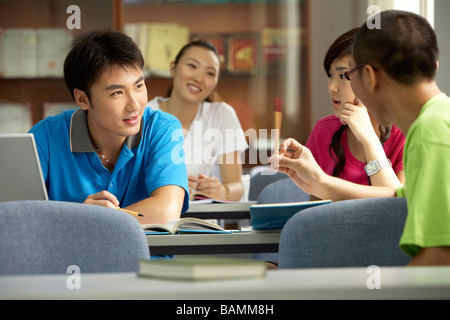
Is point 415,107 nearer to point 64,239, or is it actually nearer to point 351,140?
point 64,239

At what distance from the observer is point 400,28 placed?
1.33 meters

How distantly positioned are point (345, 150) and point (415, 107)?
0.94 metres

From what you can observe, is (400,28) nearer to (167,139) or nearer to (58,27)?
(167,139)

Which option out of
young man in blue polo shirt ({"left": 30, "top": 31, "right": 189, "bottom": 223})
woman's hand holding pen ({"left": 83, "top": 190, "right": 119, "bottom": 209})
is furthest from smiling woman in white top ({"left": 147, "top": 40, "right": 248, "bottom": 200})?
woman's hand holding pen ({"left": 83, "top": 190, "right": 119, "bottom": 209})

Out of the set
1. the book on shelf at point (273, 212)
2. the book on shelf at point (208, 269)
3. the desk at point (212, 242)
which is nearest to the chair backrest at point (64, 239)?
the desk at point (212, 242)

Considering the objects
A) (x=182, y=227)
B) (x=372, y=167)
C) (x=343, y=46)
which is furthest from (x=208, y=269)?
(x=343, y=46)

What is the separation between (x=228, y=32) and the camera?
4668 mm

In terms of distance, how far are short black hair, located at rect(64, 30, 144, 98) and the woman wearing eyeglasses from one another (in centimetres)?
68

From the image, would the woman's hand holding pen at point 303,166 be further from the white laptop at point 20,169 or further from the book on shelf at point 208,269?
the book on shelf at point 208,269

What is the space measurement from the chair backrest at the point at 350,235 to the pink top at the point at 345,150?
35.2 inches

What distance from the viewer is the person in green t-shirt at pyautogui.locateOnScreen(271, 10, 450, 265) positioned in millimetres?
1118

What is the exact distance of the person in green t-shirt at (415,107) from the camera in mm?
1118

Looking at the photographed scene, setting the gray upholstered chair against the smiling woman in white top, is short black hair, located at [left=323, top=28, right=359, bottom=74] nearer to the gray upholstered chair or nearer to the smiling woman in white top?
the gray upholstered chair

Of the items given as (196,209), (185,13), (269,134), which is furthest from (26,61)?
(196,209)
